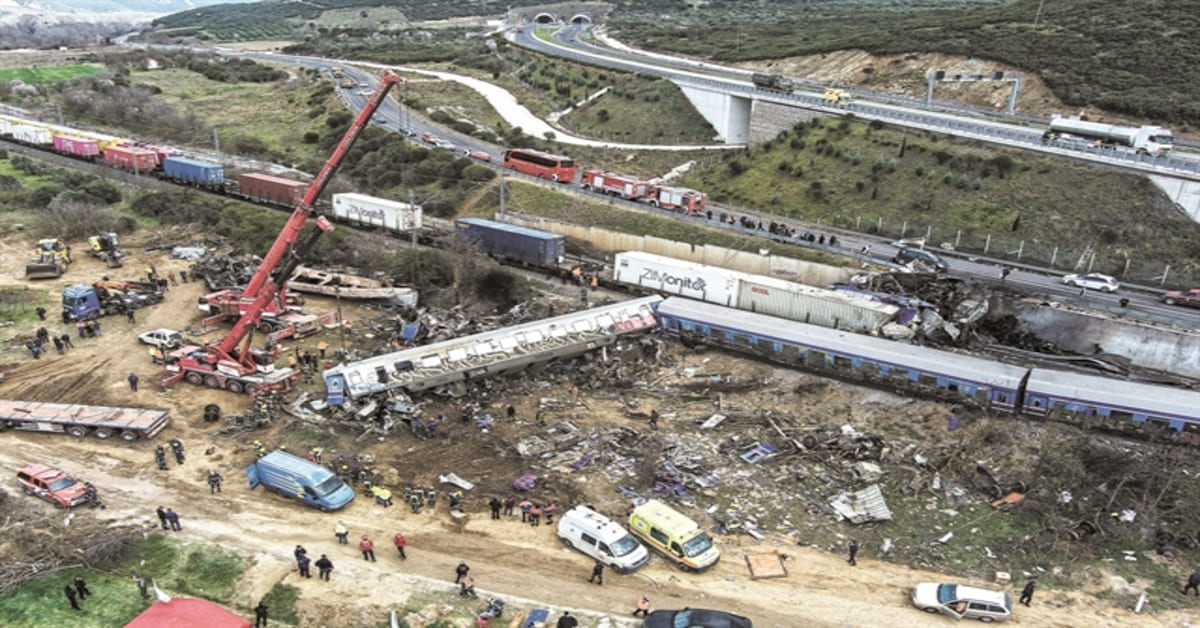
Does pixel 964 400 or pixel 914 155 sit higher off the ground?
pixel 914 155

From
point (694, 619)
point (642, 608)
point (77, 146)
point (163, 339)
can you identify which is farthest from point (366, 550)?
point (77, 146)

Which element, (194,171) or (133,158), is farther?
(133,158)

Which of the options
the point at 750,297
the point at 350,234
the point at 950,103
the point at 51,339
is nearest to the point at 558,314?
the point at 750,297

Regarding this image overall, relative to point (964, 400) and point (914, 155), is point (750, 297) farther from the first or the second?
point (914, 155)

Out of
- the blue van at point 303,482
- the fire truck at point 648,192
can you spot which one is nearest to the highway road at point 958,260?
the fire truck at point 648,192

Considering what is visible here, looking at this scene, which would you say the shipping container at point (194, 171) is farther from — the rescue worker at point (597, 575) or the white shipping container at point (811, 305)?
the rescue worker at point (597, 575)

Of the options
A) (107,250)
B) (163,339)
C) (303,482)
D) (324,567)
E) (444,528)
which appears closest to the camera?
(324,567)

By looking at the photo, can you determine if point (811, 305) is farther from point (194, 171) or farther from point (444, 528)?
point (194, 171)
